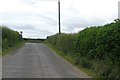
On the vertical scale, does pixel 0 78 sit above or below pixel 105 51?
below

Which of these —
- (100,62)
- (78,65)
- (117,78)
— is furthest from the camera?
(78,65)

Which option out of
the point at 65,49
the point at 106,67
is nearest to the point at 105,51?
the point at 106,67

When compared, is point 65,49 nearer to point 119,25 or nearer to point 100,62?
point 100,62

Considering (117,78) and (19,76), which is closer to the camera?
(117,78)

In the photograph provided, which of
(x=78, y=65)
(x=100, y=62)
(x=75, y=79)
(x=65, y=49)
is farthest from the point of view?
(x=65, y=49)

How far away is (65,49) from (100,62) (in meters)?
15.6

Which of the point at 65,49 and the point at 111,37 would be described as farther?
the point at 65,49

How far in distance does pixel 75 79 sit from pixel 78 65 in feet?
22.2

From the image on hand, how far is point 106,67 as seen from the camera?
1791cm

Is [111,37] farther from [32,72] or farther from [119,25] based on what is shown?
[32,72]

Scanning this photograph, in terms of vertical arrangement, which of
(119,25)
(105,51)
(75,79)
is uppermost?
(119,25)

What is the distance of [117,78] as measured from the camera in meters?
16.1

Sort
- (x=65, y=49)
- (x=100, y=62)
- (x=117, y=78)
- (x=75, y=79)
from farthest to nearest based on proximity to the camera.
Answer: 1. (x=65, y=49)
2. (x=100, y=62)
3. (x=75, y=79)
4. (x=117, y=78)

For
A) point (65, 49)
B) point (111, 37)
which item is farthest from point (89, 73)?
point (65, 49)
